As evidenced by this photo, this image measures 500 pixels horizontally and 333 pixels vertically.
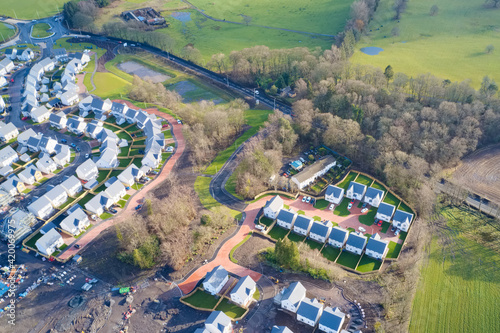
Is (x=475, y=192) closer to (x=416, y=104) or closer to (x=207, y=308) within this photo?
(x=416, y=104)

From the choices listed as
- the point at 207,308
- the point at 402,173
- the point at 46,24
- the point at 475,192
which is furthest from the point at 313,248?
the point at 46,24

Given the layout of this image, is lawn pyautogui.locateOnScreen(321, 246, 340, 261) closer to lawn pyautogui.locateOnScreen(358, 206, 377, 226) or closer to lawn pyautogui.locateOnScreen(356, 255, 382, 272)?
lawn pyautogui.locateOnScreen(356, 255, 382, 272)

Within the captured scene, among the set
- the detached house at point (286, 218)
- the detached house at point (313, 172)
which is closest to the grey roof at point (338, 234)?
the detached house at point (286, 218)

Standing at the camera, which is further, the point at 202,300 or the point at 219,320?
the point at 202,300

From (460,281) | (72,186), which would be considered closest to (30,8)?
(72,186)

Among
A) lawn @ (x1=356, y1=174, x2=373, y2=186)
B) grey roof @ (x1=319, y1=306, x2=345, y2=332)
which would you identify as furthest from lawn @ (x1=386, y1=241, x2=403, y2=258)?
grey roof @ (x1=319, y1=306, x2=345, y2=332)

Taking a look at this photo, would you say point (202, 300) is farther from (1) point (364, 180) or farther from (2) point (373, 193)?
(1) point (364, 180)
